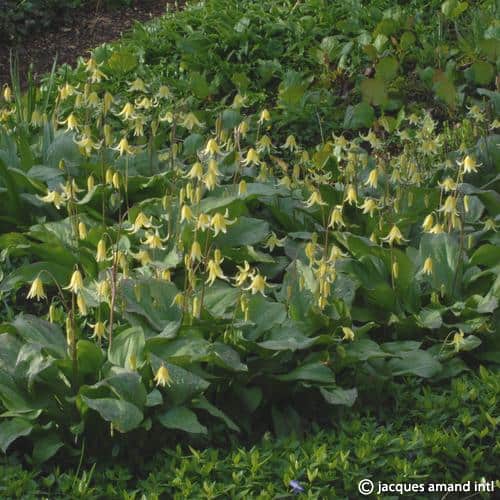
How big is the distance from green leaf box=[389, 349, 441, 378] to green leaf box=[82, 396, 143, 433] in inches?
39.0

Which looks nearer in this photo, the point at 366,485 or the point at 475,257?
the point at 366,485

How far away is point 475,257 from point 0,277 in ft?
6.13

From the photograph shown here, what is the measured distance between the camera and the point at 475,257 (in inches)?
158

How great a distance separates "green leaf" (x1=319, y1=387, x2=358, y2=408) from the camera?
128 inches

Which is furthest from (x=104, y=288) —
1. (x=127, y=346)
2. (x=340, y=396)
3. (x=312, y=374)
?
(x=340, y=396)

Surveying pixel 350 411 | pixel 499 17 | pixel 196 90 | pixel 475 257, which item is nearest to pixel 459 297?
pixel 475 257

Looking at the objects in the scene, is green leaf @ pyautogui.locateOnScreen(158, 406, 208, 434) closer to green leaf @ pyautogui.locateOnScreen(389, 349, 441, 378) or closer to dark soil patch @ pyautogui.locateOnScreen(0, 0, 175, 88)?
green leaf @ pyautogui.locateOnScreen(389, 349, 441, 378)

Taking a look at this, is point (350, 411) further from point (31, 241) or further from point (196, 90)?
point (196, 90)

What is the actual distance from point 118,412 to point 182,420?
22 centimetres

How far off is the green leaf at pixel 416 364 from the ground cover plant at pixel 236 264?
0.4 inches

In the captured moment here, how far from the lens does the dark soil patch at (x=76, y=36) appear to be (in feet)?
24.2

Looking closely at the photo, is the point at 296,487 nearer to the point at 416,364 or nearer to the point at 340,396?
the point at 340,396

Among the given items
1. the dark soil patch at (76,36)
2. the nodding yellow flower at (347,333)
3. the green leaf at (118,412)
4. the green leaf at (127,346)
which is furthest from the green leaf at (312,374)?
the dark soil patch at (76,36)

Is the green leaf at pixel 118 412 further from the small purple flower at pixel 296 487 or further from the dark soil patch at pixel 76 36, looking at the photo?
the dark soil patch at pixel 76 36
